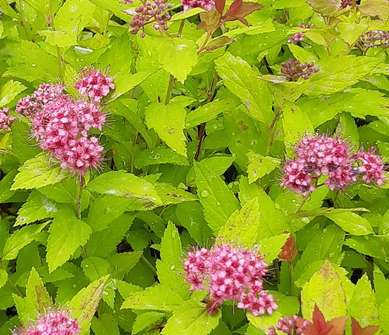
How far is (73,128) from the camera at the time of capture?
78.4 inches

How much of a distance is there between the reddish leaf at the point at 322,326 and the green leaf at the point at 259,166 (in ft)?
2.67

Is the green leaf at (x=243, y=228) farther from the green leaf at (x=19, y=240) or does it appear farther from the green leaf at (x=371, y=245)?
the green leaf at (x=19, y=240)

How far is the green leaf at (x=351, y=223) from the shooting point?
90.5 inches

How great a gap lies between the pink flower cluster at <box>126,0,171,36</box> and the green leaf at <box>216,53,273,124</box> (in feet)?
0.97

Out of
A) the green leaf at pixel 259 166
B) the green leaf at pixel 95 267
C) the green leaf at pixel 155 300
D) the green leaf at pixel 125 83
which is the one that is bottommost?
the green leaf at pixel 95 267

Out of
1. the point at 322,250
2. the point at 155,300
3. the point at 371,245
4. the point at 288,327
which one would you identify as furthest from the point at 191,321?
the point at 371,245

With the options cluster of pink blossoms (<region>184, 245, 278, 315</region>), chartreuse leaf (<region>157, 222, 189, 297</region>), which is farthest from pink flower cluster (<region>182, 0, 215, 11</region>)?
cluster of pink blossoms (<region>184, 245, 278, 315</region>)

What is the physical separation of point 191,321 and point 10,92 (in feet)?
4.15

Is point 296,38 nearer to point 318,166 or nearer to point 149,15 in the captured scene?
point 149,15

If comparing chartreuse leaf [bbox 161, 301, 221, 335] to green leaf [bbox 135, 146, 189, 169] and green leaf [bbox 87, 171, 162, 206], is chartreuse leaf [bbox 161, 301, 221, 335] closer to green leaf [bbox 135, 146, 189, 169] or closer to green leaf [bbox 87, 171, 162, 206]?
green leaf [bbox 87, 171, 162, 206]

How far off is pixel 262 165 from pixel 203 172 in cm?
22

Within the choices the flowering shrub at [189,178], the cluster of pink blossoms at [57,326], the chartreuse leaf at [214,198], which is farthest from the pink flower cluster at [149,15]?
the cluster of pink blossoms at [57,326]

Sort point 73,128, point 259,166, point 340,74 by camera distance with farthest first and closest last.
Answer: point 340,74
point 259,166
point 73,128

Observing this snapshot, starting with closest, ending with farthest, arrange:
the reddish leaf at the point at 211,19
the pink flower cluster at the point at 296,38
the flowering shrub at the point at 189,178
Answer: the flowering shrub at the point at 189,178
the reddish leaf at the point at 211,19
the pink flower cluster at the point at 296,38
